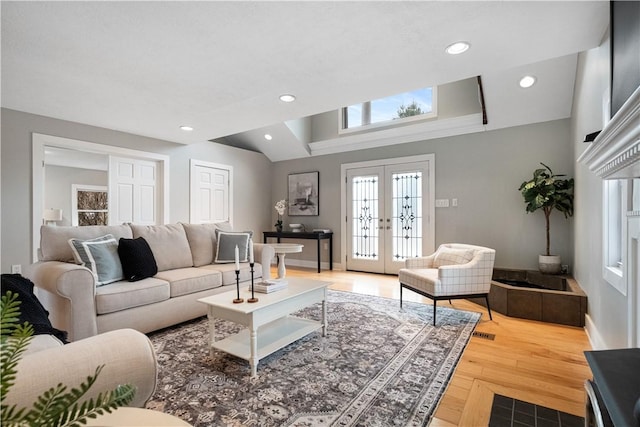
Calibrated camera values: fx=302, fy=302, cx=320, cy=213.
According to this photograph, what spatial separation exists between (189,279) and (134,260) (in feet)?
1.65

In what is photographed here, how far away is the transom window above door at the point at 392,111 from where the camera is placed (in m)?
4.85

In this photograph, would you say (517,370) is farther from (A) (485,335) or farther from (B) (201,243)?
(B) (201,243)

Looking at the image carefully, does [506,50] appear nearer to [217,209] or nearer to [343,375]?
[343,375]

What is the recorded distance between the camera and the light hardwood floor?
1.63 m

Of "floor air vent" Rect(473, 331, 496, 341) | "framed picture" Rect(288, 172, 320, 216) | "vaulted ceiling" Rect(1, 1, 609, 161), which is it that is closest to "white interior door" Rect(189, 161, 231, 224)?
"framed picture" Rect(288, 172, 320, 216)

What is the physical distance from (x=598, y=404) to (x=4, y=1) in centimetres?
312

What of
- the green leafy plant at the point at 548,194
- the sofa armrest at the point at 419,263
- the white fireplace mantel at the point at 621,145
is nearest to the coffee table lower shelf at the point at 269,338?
the sofa armrest at the point at 419,263

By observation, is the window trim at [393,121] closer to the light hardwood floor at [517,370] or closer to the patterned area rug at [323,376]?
the light hardwood floor at [517,370]

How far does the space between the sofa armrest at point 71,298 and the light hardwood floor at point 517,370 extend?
240 cm

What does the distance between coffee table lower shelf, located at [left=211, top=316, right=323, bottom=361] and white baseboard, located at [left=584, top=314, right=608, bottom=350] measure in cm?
205

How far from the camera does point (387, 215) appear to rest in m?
5.21

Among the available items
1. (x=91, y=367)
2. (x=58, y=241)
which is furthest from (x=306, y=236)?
(x=91, y=367)

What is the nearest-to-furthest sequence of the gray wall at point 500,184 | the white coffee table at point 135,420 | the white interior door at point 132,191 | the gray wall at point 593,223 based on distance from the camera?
the white coffee table at point 135,420 → the gray wall at point 593,223 → the gray wall at point 500,184 → the white interior door at point 132,191

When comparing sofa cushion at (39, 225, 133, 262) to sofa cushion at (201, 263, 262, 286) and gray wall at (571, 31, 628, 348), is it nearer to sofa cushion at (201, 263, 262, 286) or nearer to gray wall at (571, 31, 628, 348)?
sofa cushion at (201, 263, 262, 286)
